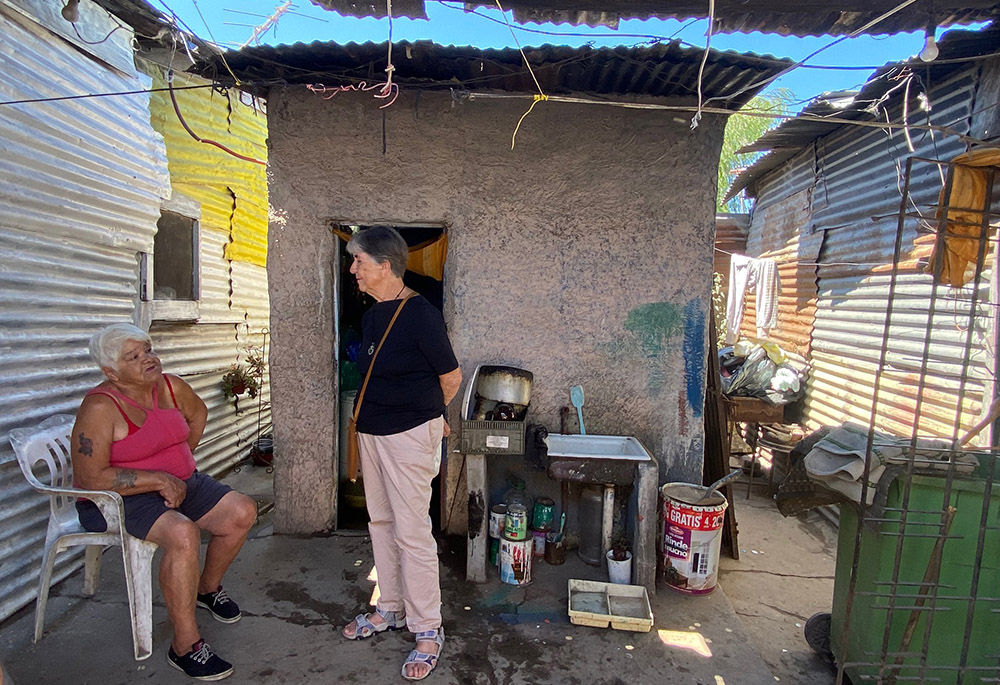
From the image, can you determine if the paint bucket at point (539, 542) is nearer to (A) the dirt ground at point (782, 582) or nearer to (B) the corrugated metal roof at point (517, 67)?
(A) the dirt ground at point (782, 582)

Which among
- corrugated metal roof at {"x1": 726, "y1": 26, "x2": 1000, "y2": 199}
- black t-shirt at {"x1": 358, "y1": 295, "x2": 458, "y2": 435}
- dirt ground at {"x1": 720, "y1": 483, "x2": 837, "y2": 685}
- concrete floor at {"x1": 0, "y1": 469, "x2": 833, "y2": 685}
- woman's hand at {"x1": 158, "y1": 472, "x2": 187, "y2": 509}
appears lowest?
dirt ground at {"x1": 720, "y1": 483, "x2": 837, "y2": 685}

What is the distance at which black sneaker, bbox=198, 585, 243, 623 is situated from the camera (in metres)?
3.21

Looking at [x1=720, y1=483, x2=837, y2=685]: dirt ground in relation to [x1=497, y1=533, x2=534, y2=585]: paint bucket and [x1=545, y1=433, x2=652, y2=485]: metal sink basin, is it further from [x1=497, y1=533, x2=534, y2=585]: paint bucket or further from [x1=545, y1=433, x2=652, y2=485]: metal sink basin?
[x1=497, y1=533, x2=534, y2=585]: paint bucket

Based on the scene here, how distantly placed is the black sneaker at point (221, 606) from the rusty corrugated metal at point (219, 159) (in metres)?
3.59

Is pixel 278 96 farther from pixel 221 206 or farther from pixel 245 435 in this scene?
pixel 245 435

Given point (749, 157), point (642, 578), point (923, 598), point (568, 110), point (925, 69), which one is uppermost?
point (749, 157)

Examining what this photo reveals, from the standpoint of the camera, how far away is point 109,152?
13.2 feet

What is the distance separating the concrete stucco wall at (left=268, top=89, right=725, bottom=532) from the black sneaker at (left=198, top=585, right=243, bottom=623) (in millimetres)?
1266

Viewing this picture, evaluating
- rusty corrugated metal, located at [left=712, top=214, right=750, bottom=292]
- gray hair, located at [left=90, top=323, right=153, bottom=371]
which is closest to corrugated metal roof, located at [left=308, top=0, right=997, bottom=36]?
gray hair, located at [left=90, top=323, right=153, bottom=371]

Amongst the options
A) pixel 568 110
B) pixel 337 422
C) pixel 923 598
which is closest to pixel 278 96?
pixel 568 110

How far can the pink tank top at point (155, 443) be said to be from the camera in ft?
9.50

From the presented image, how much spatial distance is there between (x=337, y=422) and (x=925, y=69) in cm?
531

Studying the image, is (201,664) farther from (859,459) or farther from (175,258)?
(175,258)

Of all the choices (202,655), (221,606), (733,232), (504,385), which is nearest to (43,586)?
(221,606)
